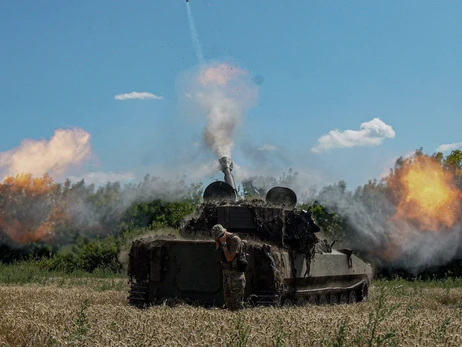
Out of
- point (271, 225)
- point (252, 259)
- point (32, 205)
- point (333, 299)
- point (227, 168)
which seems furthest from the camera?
point (32, 205)

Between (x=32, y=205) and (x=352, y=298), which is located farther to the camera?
(x=32, y=205)

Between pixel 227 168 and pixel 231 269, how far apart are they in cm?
673

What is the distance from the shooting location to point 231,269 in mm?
13945

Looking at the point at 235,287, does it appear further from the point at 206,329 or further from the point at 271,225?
the point at 206,329

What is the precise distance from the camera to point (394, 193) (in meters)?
40.2

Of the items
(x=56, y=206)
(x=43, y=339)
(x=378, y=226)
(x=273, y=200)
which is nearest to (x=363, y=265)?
(x=273, y=200)

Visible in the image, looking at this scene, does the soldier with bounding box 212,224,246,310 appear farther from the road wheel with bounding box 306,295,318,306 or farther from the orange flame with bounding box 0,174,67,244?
the orange flame with bounding box 0,174,67,244

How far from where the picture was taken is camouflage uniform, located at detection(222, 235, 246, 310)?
45.6 feet

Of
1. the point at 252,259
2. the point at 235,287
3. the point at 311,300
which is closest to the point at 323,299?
the point at 311,300

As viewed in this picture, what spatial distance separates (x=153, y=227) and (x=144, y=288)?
25.7 metres

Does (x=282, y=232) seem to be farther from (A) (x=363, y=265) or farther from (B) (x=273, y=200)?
(A) (x=363, y=265)

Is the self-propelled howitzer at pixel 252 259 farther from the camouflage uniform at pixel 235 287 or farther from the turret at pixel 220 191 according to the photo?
the camouflage uniform at pixel 235 287

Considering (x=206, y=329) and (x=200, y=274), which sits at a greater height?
(x=200, y=274)

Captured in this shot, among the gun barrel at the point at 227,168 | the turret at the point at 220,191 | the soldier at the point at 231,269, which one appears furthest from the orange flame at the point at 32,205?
the soldier at the point at 231,269
